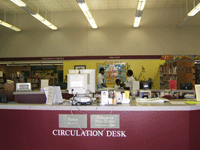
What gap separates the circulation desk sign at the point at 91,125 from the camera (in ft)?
10.2

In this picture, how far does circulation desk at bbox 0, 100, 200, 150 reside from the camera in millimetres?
3043

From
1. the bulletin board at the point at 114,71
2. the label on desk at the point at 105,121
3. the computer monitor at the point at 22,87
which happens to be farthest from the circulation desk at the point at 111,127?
the bulletin board at the point at 114,71

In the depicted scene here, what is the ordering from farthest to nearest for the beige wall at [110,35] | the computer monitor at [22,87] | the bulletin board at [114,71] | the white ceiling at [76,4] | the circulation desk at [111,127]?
the bulletin board at [114,71] → the beige wall at [110,35] → the white ceiling at [76,4] → the computer monitor at [22,87] → the circulation desk at [111,127]

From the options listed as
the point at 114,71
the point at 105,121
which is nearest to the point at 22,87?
the point at 105,121

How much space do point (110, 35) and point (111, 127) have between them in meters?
6.55

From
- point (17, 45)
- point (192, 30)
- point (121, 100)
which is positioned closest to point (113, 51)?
point (192, 30)

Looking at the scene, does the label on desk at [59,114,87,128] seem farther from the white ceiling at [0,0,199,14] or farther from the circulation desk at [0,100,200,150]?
the white ceiling at [0,0,199,14]

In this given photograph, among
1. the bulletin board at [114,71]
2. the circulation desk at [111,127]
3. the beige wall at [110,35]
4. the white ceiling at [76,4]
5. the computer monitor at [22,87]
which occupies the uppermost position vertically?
the white ceiling at [76,4]

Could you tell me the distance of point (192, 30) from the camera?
884 centimetres

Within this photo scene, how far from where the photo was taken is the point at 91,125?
3125 millimetres

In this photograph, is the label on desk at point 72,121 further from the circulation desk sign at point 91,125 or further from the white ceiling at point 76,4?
the white ceiling at point 76,4

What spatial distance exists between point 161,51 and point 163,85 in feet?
6.02

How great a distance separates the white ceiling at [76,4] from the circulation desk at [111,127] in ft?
20.1

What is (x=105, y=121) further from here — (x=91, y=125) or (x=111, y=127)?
(x=91, y=125)
